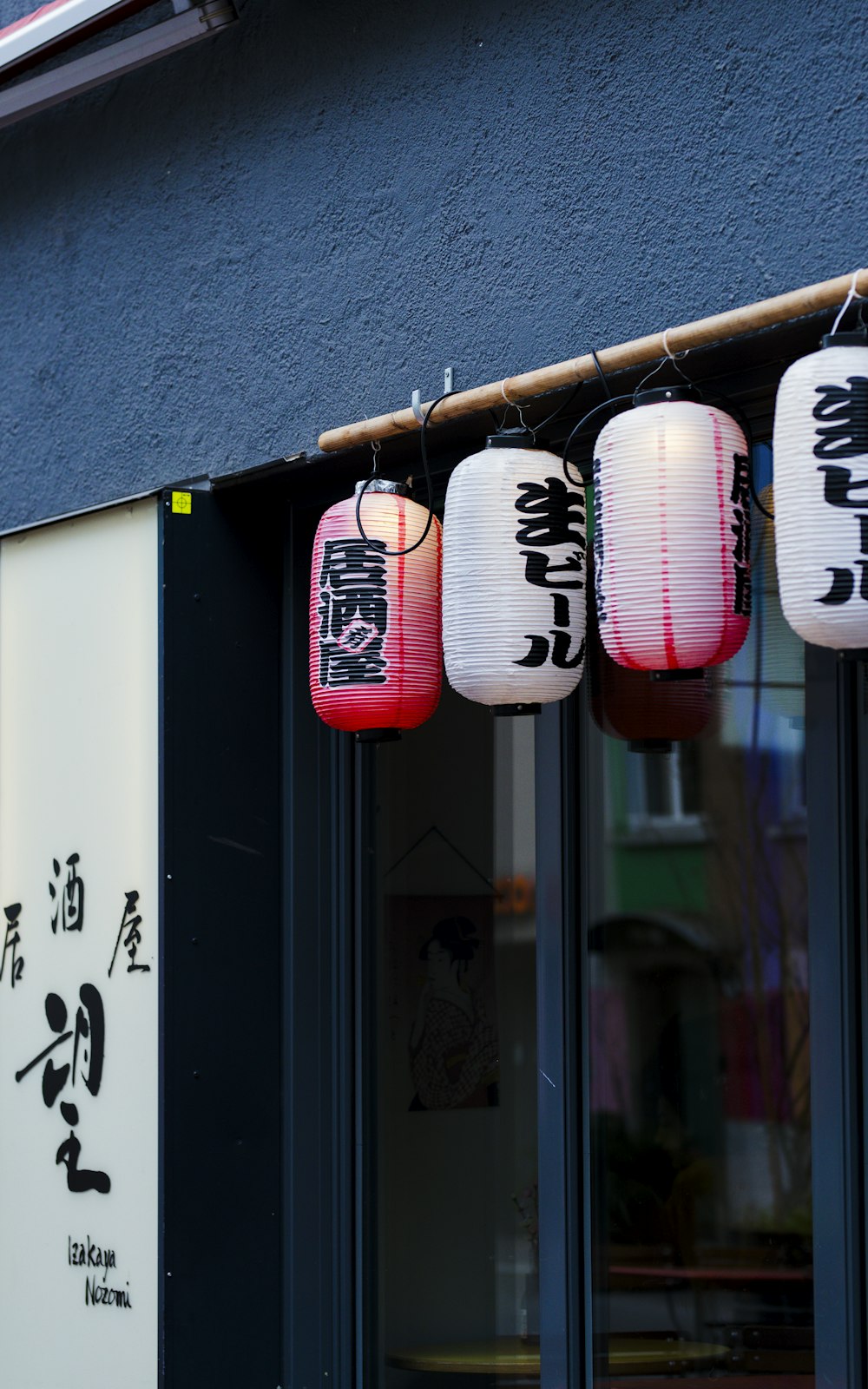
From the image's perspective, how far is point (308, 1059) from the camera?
3.68 m

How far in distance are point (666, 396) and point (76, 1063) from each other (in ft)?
7.79

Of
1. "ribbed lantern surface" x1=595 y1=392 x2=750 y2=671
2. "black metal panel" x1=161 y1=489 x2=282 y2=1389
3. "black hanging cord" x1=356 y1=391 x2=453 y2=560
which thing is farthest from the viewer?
"black metal panel" x1=161 y1=489 x2=282 y2=1389

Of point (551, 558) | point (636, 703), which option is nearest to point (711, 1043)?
point (636, 703)

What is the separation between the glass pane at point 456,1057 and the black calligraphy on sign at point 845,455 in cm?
167

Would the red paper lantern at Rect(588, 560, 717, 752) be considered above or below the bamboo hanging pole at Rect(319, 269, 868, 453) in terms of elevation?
below

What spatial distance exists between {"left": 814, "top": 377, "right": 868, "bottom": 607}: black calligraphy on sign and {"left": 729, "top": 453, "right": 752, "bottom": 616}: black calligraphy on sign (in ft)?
0.98

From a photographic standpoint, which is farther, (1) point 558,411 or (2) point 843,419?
(1) point 558,411

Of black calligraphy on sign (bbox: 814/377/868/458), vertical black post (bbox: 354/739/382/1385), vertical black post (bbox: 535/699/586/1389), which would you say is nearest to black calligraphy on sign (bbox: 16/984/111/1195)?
vertical black post (bbox: 354/739/382/1385)

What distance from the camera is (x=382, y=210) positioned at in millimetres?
3486

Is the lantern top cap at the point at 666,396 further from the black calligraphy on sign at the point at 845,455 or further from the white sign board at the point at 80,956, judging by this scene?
the white sign board at the point at 80,956

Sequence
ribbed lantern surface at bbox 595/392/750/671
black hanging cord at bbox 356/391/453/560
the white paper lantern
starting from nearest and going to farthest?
ribbed lantern surface at bbox 595/392/750/671, the white paper lantern, black hanging cord at bbox 356/391/453/560

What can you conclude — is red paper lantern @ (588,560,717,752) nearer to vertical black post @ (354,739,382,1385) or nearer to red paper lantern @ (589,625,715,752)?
red paper lantern @ (589,625,715,752)

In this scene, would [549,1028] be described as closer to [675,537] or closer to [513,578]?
[513,578]

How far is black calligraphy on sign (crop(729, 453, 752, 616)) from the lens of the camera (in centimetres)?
239
